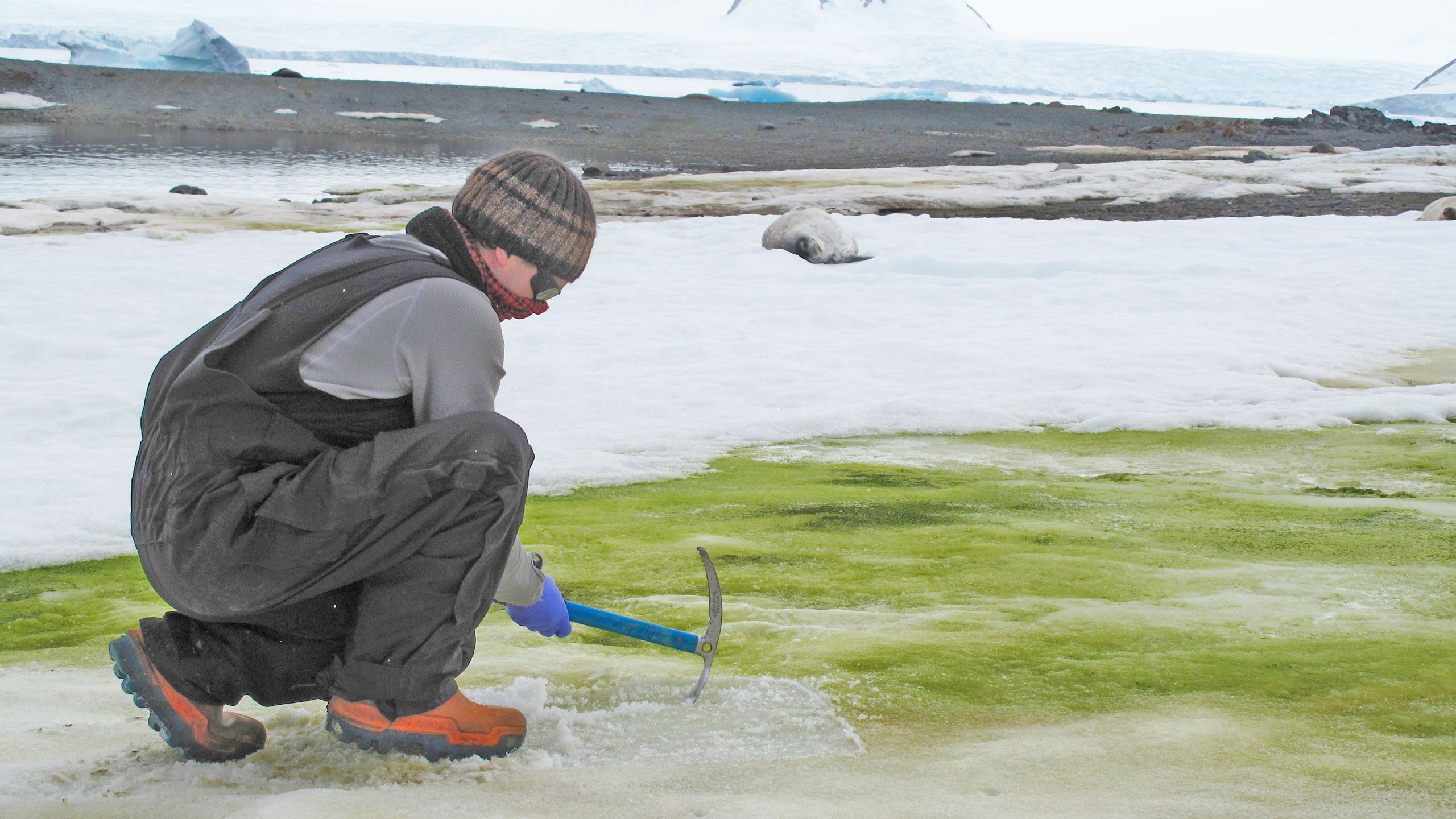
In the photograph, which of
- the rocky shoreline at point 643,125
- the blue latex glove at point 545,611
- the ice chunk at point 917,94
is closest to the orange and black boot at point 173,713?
the blue latex glove at point 545,611

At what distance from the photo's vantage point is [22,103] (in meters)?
26.6

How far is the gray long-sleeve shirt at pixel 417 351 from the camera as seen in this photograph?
1573 mm

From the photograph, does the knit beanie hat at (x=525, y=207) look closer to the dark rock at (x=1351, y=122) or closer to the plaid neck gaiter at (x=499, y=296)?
the plaid neck gaiter at (x=499, y=296)

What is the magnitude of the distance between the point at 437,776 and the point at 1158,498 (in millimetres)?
2410

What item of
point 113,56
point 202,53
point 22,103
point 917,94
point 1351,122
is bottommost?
point 22,103

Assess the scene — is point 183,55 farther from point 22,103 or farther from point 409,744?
point 409,744

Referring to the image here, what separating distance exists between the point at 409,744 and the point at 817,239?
290 inches

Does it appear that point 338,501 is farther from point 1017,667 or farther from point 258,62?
point 258,62

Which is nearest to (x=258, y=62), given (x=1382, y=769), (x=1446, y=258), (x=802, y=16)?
(x=802, y=16)

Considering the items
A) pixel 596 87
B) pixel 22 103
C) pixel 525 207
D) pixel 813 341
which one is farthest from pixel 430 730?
pixel 596 87

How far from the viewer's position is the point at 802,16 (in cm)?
8806

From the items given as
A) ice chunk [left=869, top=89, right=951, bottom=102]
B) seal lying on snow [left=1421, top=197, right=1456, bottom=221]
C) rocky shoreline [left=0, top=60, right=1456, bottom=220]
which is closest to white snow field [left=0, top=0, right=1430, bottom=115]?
ice chunk [left=869, top=89, right=951, bottom=102]

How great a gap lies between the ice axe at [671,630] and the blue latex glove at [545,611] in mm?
36

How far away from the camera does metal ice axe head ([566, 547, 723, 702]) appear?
1989 mm
